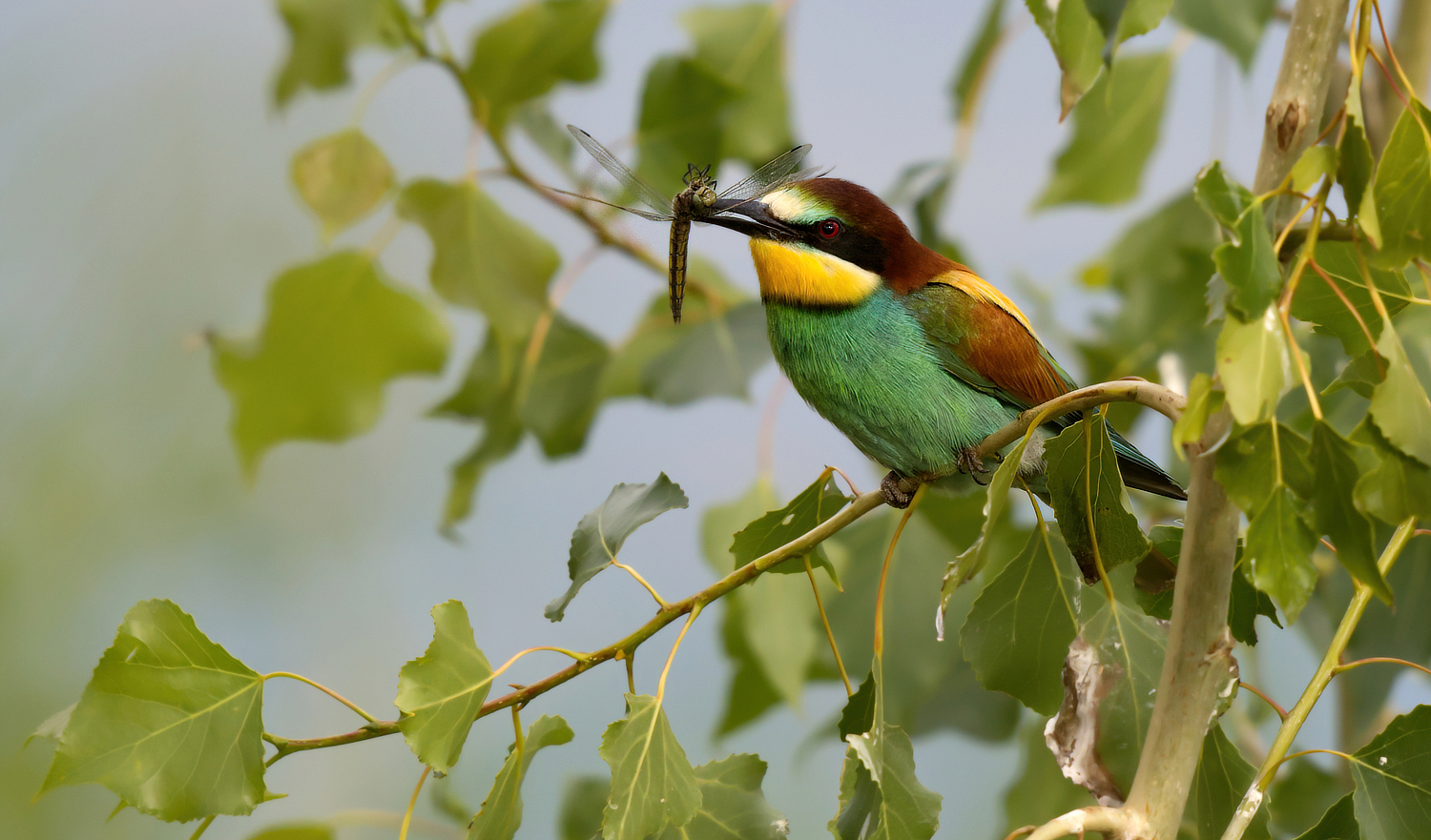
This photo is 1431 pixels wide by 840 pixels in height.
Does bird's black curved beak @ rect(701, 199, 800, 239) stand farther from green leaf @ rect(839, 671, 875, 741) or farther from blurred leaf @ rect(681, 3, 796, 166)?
green leaf @ rect(839, 671, 875, 741)

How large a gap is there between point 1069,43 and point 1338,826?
390mm

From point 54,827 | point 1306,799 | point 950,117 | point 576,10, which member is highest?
point 576,10

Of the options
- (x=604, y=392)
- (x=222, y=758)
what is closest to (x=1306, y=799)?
(x=604, y=392)

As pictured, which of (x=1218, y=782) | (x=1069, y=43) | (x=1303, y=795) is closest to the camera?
(x=1069, y=43)

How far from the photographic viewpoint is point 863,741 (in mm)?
524

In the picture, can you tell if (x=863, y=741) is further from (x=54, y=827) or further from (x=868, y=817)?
(x=54, y=827)

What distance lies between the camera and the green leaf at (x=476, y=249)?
108 centimetres

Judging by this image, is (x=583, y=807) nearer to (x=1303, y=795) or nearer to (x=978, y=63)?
(x=1303, y=795)

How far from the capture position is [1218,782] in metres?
0.59

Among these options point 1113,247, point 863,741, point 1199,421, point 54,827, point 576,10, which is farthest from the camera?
point 54,827

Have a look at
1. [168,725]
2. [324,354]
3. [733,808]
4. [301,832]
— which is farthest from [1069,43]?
[324,354]

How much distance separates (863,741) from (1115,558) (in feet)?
0.53

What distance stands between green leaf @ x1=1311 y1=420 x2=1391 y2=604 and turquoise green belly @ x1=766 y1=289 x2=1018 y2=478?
463 millimetres

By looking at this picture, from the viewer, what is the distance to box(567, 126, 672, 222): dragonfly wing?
819mm
